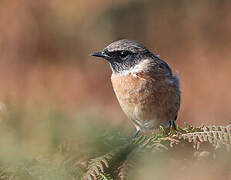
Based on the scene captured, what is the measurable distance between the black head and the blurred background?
1.28m

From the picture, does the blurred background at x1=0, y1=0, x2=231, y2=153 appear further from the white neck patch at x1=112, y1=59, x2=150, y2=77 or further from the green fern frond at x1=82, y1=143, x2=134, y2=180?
the green fern frond at x1=82, y1=143, x2=134, y2=180

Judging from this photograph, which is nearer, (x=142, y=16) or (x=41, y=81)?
(x=41, y=81)

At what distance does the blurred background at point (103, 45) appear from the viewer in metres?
5.16

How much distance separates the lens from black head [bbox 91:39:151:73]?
352 cm

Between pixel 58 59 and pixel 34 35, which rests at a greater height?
pixel 34 35

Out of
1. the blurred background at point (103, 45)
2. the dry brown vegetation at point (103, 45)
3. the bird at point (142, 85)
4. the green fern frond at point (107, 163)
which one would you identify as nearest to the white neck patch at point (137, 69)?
the bird at point (142, 85)

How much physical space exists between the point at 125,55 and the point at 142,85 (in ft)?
1.32

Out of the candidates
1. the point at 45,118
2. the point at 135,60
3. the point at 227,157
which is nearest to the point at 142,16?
the point at 135,60

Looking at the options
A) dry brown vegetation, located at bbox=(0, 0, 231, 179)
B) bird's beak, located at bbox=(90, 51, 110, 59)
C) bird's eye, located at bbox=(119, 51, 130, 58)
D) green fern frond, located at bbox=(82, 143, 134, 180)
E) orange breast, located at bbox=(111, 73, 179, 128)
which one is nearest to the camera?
green fern frond, located at bbox=(82, 143, 134, 180)

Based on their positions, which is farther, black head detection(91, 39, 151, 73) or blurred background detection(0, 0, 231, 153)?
blurred background detection(0, 0, 231, 153)

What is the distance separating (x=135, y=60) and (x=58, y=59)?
2256mm

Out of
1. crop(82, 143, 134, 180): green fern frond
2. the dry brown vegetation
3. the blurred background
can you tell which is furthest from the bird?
crop(82, 143, 134, 180): green fern frond

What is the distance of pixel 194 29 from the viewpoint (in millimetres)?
5863

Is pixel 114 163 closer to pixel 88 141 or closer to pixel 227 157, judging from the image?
pixel 88 141
